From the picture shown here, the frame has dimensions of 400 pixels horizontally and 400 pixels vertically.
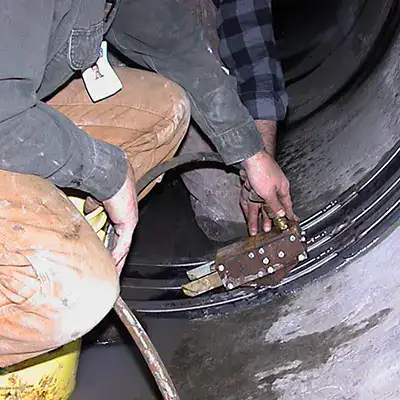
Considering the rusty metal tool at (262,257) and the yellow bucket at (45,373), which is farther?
the rusty metal tool at (262,257)

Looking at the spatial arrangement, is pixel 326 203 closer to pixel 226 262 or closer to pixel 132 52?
pixel 226 262

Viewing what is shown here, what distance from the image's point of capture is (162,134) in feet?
5.29

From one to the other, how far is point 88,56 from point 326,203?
30.9 inches

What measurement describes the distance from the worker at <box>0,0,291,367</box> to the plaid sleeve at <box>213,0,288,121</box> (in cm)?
20

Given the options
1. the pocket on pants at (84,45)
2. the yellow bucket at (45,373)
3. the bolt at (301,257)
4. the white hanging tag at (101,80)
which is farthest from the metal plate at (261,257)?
the pocket on pants at (84,45)

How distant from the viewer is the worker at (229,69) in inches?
62.5

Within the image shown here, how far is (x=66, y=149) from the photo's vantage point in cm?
124

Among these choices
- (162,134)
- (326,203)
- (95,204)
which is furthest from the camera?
(326,203)

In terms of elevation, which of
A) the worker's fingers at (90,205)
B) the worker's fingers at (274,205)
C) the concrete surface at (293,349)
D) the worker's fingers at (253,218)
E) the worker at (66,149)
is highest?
the worker at (66,149)

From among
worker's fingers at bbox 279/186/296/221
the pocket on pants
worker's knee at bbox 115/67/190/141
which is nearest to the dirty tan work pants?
the pocket on pants

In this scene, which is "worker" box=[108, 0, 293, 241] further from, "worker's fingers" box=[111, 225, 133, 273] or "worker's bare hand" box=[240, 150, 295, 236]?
"worker's fingers" box=[111, 225, 133, 273]

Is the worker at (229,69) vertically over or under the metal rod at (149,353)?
over

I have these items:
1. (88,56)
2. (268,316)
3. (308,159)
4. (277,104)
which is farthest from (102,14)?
(308,159)

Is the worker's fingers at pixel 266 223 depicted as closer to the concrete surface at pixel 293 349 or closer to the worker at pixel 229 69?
the worker at pixel 229 69
